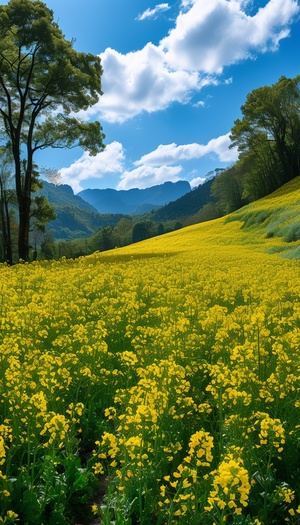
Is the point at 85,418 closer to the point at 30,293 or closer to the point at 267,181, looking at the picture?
the point at 30,293

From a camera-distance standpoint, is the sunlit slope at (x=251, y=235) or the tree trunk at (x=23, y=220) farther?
the sunlit slope at (x=251, y=235)

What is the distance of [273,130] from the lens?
5772cm

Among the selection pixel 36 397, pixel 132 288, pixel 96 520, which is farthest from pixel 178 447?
pixel 132 288

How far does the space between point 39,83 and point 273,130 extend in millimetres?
41114

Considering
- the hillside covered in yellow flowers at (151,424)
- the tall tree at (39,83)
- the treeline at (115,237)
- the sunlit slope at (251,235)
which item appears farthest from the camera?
the treeline at (115,237)

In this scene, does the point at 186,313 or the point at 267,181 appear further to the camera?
the point at 267,181

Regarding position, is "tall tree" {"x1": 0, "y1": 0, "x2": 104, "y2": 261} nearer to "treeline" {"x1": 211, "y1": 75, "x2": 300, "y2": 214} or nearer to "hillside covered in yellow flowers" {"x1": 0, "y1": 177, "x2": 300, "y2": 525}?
"hillside covered in yellow flowers" {"x1": 0, "y1": 177, "x2": 300, "y2": 525}

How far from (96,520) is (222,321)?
4.02 meters

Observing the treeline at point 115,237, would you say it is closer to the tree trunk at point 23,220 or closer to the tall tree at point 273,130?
the tall tree at point 273,130

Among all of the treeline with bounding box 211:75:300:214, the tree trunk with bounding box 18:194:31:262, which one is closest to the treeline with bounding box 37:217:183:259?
the treeline with bounding box 211:75:300:214

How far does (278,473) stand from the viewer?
12.5ft

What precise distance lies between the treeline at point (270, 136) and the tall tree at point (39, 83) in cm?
3474

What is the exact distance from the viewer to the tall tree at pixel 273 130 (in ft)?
181

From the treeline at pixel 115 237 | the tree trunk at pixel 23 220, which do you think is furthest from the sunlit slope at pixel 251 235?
the treeline at pixel 115 237
